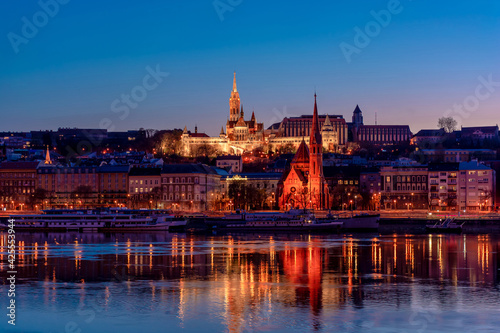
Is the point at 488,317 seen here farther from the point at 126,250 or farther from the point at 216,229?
the point at 216,229

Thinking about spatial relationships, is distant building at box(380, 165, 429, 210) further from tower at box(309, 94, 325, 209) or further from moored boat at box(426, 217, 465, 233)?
moored boat at box(426, 217, 465, 233)

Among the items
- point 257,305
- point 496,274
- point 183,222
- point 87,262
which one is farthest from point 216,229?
point 257,305

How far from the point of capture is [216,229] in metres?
69.1

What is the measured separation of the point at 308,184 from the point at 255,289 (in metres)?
73.0

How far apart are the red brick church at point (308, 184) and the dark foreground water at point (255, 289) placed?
5048 centimetres

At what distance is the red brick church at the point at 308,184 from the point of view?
98875 mm

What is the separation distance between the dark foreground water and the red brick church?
166 feet

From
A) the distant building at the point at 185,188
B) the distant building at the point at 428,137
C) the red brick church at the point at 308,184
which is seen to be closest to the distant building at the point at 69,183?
the distant building at the point at 185,188

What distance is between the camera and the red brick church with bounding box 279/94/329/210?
324 ft

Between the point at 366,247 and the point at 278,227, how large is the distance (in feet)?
72.1

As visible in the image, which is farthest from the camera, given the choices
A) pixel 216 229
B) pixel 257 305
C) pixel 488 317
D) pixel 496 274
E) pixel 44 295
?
pixel 216 229

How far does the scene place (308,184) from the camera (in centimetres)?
10219

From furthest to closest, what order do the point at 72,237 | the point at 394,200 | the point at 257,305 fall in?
the point at 394,200 → the point at 72,237 → the point at 257,305

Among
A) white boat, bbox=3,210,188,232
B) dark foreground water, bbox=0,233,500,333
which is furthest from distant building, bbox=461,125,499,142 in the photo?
dark foreground water, bbox=0,233,500,333
